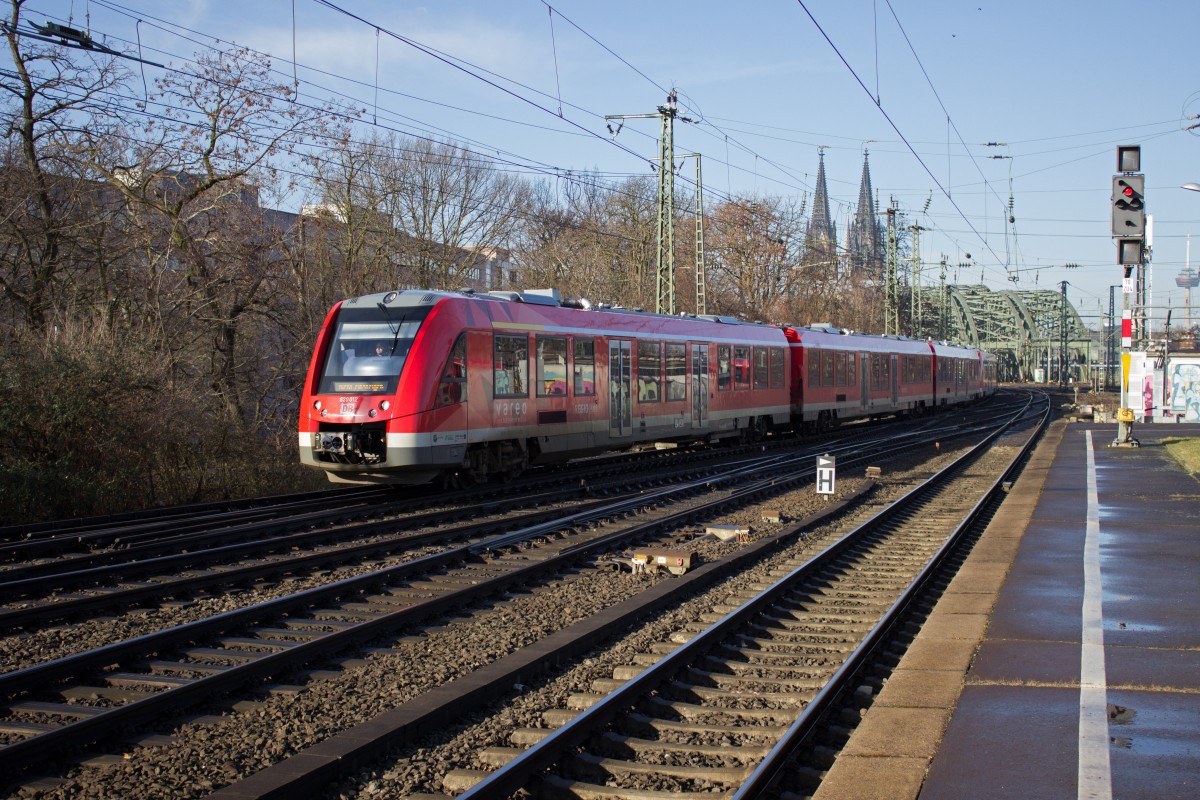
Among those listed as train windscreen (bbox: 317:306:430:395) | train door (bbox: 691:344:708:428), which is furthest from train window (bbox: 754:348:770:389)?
train windscreen (bbox: 317:306:430:395)

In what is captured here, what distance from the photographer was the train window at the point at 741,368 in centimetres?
2647

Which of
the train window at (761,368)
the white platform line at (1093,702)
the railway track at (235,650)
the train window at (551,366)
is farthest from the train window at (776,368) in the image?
the white platform line at (1093,702)

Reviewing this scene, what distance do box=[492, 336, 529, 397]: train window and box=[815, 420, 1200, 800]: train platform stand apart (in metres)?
7.65

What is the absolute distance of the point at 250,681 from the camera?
666 centimetres

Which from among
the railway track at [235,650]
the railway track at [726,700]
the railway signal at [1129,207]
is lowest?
the railway track at [726,700]

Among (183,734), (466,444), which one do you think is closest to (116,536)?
(466,444)

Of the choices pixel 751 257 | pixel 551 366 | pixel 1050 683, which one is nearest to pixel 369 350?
pixel 551 366

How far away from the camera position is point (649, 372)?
2188 centimetres

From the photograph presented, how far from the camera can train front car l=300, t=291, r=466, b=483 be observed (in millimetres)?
14797

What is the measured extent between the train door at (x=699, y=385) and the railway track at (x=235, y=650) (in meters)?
13.0

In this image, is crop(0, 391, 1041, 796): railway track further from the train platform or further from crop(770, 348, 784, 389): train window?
crop(770, 348, 784, 389): train window

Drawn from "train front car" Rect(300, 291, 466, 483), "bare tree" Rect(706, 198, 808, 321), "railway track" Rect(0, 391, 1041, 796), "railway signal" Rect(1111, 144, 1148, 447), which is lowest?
"railway track" Rect(0, 391, 1041, 796)

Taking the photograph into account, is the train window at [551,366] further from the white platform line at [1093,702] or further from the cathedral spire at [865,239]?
the cathedral spire at [865,239]

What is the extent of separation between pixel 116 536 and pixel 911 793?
33.2 ft
